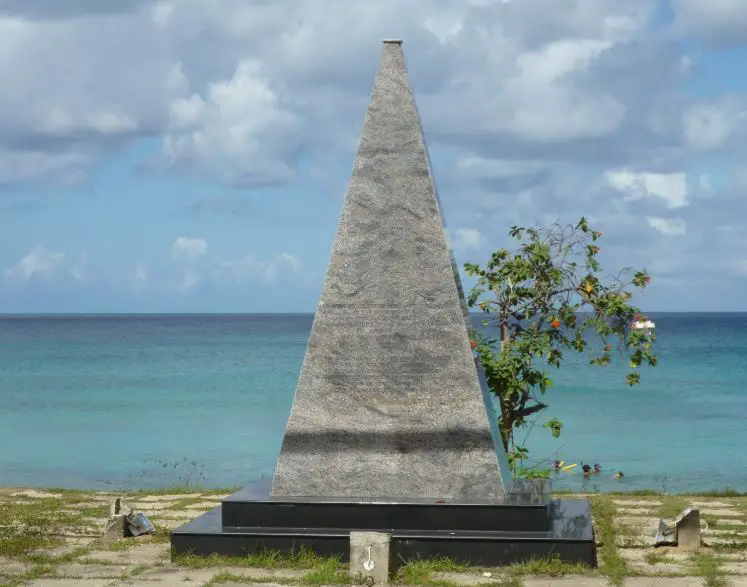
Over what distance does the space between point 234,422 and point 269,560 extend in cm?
1817

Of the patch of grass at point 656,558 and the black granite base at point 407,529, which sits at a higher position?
the black granite base at point 407,529

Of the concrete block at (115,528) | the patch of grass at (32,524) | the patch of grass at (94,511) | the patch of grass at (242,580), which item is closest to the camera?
the patch of grass at (242,580)

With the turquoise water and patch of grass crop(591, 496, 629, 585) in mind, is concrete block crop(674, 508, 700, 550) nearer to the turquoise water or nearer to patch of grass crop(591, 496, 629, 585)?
patch of grass crop(591, 496, 629, 585)

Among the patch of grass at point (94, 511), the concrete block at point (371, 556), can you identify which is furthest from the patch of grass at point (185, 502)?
the concrete block at point (371, 556)

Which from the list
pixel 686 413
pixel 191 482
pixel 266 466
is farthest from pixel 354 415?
pixel 686 413

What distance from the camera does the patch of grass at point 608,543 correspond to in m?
7.53

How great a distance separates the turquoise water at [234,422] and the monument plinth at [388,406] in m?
5.26

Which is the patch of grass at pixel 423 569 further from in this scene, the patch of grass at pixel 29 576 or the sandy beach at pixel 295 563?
the patch of grass at pixel 29 576

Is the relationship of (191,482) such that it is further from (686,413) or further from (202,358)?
(202,358)

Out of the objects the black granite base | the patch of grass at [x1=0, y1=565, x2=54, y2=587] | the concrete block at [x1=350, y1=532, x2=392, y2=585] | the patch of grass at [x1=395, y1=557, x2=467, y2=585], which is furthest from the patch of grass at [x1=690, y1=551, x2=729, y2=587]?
the patch of grass at [x1=0, y1=565, x2=54, y2=587]

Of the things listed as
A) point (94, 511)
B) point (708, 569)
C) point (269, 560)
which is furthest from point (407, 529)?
point (94, 511)

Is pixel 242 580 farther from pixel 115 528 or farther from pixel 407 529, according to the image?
pixel 115 528

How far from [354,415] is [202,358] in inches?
1764

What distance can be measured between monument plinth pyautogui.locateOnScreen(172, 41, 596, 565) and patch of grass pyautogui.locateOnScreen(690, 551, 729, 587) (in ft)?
2.50
